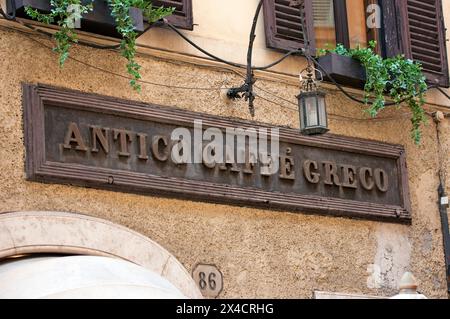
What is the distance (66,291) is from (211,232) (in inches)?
80.0

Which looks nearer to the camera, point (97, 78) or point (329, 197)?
point (97, 78)

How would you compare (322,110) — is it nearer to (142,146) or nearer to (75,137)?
(142,146)

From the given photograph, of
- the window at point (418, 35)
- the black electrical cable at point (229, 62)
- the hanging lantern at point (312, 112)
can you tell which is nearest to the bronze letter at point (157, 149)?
the black electrical cable at point (229, 62)

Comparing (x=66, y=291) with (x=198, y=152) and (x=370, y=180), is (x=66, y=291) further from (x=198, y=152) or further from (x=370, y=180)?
(x=370, y=180)

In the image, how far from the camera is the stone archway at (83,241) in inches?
332

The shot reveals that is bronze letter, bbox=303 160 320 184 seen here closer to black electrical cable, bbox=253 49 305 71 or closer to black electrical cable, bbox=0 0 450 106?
black electrical cable, bbox=0 0 450 106

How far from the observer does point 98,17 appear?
902 cm

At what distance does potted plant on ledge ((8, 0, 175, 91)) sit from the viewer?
28.6 feet

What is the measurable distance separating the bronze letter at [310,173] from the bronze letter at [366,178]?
0.47m

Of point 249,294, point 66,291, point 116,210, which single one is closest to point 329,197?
point 249,294

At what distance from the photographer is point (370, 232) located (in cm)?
1052

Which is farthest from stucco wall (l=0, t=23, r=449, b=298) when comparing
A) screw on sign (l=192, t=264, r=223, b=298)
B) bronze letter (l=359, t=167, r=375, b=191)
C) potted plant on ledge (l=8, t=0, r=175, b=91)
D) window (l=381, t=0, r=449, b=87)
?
window (l=381, t=0, r=449, b=87)

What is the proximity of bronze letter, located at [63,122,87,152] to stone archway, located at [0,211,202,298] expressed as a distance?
1.51ft

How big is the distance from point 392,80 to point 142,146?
233cm
